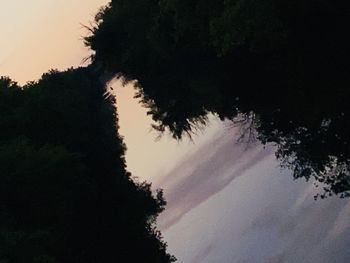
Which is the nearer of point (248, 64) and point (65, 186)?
point (248, 64)

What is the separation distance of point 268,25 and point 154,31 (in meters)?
9.61

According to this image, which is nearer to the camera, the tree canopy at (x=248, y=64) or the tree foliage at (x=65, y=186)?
the tree canopy at (x=248, y=64)

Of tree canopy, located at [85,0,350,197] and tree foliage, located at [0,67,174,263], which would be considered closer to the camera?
tree canopy, located at [85,0,350,197]

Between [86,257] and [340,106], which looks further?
[86,257]

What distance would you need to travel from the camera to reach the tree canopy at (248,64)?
25812mm

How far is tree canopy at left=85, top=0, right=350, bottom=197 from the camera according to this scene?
84.7ft

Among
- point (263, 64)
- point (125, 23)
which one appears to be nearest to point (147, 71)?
point (125, 23)

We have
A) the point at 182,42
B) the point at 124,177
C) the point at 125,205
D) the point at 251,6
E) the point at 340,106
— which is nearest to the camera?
the point at 251,6

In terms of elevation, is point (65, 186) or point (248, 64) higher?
point (65, 186)

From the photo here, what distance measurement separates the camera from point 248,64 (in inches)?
1219

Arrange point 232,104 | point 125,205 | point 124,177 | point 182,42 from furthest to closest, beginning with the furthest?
point 124,177 < point 125,205 < point 232,104 < point 182,42

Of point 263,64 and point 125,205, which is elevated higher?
point 125,205

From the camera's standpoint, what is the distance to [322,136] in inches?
1280

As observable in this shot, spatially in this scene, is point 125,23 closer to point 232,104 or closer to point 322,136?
point 232,104
